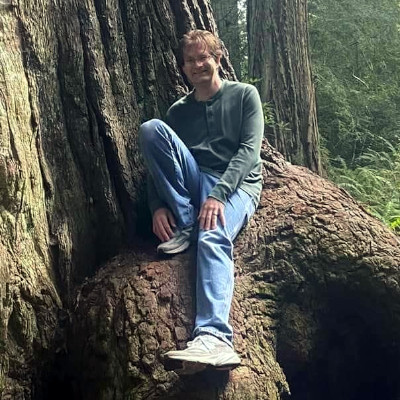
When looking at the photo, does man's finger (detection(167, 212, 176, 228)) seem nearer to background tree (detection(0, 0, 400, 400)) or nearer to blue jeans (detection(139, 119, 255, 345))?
blue jeans (detection(139, 119, 255, 345))

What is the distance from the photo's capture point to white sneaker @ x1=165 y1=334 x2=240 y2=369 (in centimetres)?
327

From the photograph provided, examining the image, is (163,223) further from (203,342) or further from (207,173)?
(203,342)

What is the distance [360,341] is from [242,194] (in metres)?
1.50

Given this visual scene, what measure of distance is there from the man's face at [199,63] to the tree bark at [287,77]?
10.2 ft

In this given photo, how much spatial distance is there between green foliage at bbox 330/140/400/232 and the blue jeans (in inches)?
122

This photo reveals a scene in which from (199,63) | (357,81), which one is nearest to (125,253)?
(199,63)

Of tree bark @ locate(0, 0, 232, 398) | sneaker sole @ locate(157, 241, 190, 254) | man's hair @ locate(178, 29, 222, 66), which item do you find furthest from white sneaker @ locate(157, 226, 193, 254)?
man's hair @ locate(178, 29, 222, 66)

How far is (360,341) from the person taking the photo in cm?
483

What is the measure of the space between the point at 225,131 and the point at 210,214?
29.5 inches

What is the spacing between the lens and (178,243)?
162 inches

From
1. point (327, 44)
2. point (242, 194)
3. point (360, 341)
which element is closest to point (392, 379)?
point (360, 341)

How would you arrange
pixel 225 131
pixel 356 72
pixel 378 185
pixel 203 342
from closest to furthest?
pixel 203 342
pixel 225 131
pixel 378 185
pixel 356 72

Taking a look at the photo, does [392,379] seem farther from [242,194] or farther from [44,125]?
[44,125]

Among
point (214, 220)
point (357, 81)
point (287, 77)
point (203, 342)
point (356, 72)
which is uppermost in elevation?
point (356, 72)
